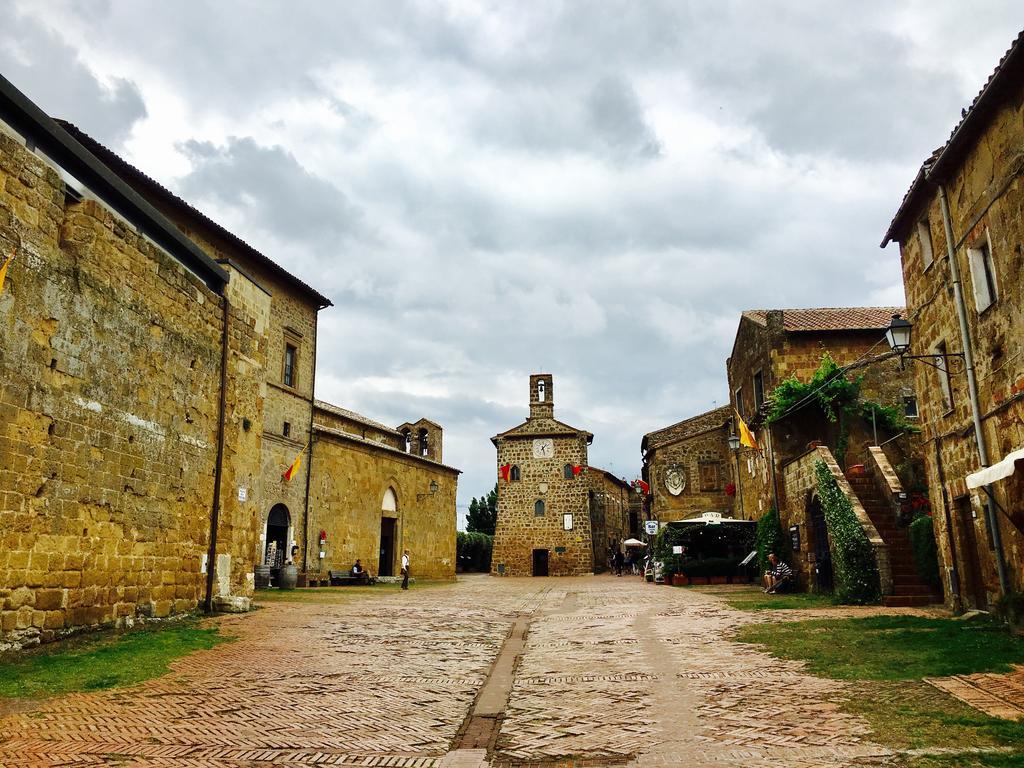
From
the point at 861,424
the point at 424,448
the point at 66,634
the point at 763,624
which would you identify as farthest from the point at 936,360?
the point at 424,448

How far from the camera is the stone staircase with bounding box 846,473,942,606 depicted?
1490cm

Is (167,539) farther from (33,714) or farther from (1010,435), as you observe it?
(1010,435)

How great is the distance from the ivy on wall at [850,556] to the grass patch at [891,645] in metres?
3.16

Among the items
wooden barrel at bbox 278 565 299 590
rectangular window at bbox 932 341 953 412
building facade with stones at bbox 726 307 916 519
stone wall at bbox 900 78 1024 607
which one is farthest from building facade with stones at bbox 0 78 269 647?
building facade with stones at bbox 726 307 916 519

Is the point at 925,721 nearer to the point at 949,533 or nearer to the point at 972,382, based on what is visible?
the point at 972,382

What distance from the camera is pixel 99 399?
10.1 meters

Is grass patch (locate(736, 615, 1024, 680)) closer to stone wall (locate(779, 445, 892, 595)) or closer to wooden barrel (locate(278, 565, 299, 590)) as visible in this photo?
stone wall (locate(779, 445, 892, 595))

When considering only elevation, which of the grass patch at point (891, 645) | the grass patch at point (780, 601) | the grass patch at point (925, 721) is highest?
the grass patch at point (780, 601)

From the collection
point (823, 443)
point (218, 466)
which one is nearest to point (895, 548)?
point (823, 443)

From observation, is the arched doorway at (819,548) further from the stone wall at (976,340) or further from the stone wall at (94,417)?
the stone wall at (94,417)

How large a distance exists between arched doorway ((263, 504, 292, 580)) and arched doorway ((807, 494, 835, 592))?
16.7m

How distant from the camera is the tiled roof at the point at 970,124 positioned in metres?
9.45

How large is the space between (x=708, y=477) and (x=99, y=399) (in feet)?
99.0

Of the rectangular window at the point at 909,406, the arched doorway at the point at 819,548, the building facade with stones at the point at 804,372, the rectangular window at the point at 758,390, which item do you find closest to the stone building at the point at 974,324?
the arched doorway at the point at 819,548
